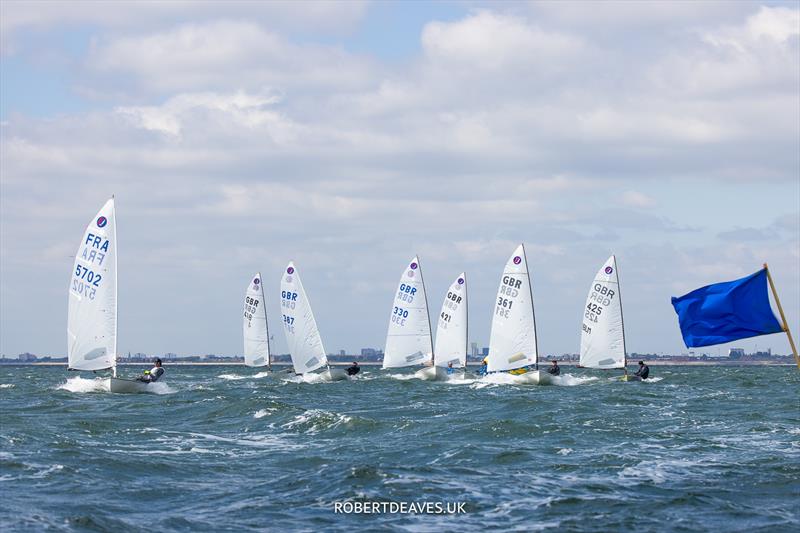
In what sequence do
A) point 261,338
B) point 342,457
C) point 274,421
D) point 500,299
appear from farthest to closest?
1. point 261,338
2. point 500,299
3. point 274,421
4. point 342,457

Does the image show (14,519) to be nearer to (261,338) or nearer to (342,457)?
(342,457)

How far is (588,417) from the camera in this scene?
3625 cm

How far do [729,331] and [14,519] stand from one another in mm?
14076

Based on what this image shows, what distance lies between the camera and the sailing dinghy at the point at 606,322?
6494 cm

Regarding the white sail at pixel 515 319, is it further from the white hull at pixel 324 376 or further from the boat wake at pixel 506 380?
A: the white hull at pixel 324 376

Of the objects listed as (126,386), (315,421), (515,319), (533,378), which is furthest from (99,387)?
(515,319)

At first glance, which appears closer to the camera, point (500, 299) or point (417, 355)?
point (500, 299)

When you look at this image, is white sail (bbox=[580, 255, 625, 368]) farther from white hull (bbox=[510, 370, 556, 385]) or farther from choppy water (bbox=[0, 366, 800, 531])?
choppy water (bbox=[0, 366, 800, 531])

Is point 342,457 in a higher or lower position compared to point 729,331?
lower

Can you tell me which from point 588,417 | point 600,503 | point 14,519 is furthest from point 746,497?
point 588,417

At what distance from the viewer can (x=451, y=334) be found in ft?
236

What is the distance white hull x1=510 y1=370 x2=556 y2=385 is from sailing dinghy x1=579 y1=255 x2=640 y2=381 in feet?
19.7

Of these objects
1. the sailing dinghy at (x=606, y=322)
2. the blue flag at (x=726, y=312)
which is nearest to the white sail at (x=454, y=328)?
the sailing dinghy at (x=606, y=322)

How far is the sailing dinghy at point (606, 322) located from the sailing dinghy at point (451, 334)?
9.04 metres
